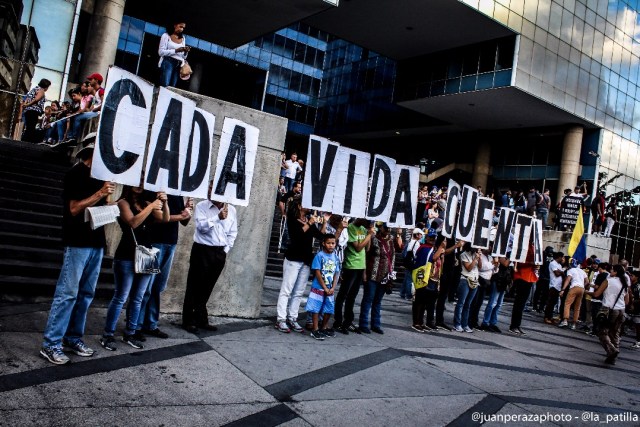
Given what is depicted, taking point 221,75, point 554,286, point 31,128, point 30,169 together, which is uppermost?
point 221,75

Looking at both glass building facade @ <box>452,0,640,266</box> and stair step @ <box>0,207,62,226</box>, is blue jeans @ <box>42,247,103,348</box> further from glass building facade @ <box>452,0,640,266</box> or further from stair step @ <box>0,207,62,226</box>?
glass building facade @ <box>452,0,640,266</box>

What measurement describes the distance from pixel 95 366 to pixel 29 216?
15.6 ft

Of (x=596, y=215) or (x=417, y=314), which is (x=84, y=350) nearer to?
(x=417, y=314)

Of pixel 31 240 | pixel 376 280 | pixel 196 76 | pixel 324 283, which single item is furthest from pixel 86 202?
pixel 196 76

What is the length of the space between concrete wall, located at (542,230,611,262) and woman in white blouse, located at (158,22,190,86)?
20826 mm

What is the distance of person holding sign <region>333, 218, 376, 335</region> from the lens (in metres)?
7.31

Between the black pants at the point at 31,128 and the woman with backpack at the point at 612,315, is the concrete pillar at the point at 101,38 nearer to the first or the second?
the black pants at the point at 31,128

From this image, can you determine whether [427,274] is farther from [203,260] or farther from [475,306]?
[203,260]

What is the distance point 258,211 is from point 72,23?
1441cm

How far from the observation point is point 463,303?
915 centimetres

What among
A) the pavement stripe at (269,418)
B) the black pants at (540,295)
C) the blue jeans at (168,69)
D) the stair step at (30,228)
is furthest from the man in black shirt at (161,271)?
the black pants at (540,295)

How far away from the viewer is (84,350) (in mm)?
4430

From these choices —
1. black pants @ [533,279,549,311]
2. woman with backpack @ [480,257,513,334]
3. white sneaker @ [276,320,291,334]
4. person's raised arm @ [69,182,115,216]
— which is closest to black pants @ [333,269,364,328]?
white sneaker @ [276,320,291,334]

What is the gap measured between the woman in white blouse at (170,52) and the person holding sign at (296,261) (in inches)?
152
